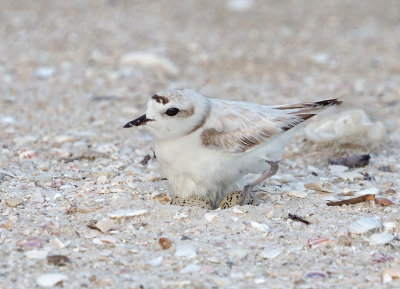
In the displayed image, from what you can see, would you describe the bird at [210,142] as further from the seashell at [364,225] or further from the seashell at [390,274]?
the seashell at [390,274]

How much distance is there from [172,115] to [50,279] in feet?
3.83

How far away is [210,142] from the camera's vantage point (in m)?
3.81

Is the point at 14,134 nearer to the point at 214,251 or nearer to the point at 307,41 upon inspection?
the point at 214,251

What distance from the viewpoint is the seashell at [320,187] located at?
4.34 meters

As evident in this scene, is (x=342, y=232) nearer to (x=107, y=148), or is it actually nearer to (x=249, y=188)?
(x=249, y=188)

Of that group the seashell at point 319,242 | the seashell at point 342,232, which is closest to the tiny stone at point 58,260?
the seashell at point 319,242

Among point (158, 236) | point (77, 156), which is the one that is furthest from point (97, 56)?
point (158, 236)

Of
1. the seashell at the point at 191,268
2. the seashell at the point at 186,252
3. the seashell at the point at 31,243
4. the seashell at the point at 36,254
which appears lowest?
the seashell at the point at 191,268

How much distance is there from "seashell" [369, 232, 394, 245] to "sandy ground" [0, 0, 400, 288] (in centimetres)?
3

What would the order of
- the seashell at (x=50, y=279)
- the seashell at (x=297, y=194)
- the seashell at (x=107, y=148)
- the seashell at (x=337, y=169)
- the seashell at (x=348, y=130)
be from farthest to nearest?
the seashell at (x=348, y=130), the seashell at (x=107, y=148), the seashell at (x=337, y=169), the seashell at (x=297, y=194), the seashell at (x=50, y=279)

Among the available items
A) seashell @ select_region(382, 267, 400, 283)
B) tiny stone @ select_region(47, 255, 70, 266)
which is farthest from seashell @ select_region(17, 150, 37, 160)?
seashell @ select_region(382, 267, 400, 283)

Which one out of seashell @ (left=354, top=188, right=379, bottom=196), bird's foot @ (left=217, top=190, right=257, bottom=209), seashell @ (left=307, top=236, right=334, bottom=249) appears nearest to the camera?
seashell @ (left=307, top=236, right=334, bottom=249)

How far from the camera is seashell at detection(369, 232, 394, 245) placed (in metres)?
3.55

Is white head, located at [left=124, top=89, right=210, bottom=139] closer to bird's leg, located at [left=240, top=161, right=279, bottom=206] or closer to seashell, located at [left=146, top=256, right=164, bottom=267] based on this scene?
bird's leg, located at [left=240, top=161, right=279, bottom=206]
